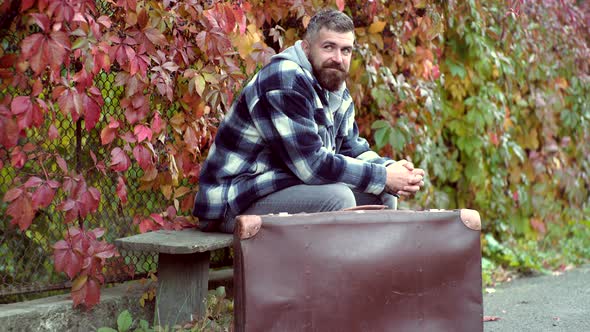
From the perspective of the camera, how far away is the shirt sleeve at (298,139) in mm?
3113

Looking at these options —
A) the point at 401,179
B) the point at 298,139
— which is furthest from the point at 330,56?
the point at 401,179

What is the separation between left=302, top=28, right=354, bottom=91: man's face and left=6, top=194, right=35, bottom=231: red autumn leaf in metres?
1.21

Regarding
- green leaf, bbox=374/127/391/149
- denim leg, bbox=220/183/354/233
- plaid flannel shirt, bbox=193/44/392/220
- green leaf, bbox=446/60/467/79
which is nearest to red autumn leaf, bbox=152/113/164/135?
plaid flannel shirt, bbox=193/44/392/220

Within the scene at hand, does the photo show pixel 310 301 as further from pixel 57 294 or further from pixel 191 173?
pixel 57 294

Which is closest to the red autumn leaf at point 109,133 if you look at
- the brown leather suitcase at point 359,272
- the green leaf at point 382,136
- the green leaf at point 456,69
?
the brown leather suitcase at point 359,272

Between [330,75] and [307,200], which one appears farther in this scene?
[330,75]

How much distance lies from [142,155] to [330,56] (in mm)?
830

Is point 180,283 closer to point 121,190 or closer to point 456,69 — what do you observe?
point 121,190

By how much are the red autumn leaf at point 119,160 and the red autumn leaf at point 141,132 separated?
79mm

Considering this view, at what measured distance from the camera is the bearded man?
3125mm

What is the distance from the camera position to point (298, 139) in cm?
311

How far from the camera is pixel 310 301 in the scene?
2.66 m

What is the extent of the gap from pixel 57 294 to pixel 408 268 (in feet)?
5.19

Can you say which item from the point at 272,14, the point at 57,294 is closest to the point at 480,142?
the point at 272,14
